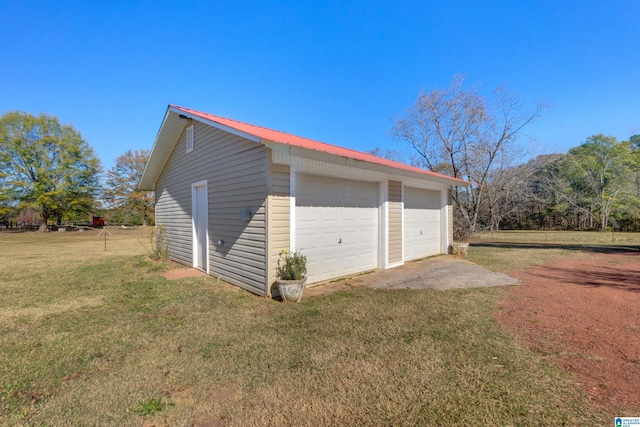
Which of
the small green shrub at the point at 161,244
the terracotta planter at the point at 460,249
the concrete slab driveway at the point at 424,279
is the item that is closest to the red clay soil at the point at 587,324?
the concrete slab driveway at the point at 424,279

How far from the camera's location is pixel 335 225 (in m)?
6.34

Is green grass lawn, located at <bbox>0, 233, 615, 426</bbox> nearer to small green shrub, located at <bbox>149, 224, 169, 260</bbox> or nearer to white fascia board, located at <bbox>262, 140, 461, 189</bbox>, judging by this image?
white fascia board, located at <bbox>262, 140, 461, 189</bbox>

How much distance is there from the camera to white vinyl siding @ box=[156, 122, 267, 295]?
524 centimetres

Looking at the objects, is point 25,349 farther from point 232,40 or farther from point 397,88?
point 397,88

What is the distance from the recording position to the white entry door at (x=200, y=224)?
7285 millimetres

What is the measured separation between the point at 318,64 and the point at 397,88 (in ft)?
17.6

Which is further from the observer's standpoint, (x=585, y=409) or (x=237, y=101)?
(x=237, y=101)

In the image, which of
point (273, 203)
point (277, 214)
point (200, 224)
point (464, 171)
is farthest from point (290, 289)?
point (464, 171)

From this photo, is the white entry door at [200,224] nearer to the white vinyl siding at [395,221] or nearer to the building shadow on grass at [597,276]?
the white vinyl siding at [395,221]

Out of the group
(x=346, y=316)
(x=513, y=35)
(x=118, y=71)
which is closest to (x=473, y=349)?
(x=346, y=316)

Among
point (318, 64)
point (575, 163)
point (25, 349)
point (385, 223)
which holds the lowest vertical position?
point (25, 349)

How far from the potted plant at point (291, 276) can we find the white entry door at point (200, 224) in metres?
3.01

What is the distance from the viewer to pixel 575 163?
2089 cm

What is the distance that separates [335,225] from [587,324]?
14.4ft
